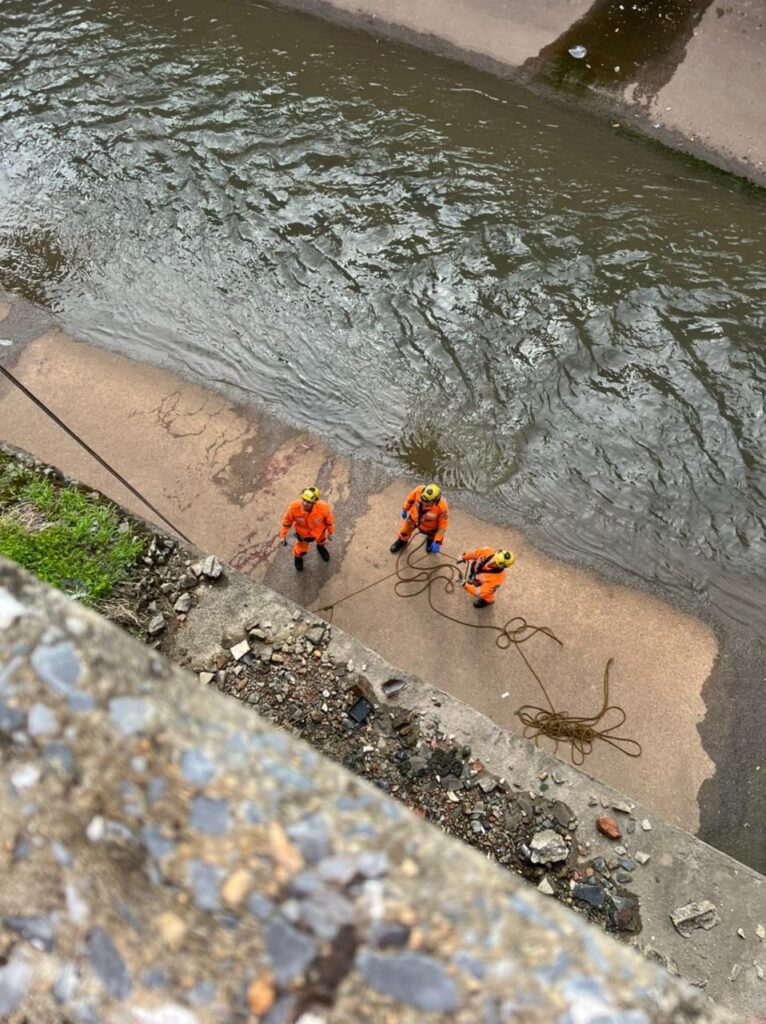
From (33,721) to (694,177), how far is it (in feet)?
35.2

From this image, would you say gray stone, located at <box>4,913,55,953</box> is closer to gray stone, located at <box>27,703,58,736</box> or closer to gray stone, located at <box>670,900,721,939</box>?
gray stone, located at <box>27,703,58,736</box>

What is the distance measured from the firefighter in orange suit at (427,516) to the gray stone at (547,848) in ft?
9.14

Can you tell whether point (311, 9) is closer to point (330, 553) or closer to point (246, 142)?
point (246, 142)

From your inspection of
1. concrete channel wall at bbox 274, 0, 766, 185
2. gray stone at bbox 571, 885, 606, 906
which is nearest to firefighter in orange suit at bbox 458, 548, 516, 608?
gray stone at bbox 571, 885, 606, 906

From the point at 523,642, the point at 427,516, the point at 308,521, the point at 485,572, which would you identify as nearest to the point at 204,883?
the point at 308,521

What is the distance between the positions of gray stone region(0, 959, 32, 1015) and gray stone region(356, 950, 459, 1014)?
2.15 feet

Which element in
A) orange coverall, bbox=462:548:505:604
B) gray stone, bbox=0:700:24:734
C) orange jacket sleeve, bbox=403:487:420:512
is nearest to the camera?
gray stone, bbox=0:700:24:734

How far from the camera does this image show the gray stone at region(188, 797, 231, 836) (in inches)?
55.7

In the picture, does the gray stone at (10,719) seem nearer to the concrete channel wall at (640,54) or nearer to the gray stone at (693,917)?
the gray stone at (693,917)

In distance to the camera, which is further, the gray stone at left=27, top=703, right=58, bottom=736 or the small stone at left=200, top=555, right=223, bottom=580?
the small stone at left=200, top=555, right=223, bottom=580

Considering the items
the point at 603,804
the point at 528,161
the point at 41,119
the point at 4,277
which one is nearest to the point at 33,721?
the point at 603,804

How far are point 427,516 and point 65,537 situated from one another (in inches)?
123

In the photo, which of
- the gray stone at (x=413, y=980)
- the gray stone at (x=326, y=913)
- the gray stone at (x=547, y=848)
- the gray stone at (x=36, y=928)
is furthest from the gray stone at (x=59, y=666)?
the gray stone at (x=547, y=848)

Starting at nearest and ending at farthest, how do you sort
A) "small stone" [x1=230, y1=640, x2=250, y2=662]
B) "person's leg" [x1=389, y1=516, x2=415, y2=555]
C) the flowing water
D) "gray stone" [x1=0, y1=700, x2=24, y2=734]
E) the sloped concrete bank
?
"gray stone" [x1=0, y1=700, x2=24, y2=734] → the sloped concrete bank → "small stone" [x1=230, y1=640, x2=250, y2=662] → "person's leg" [x1=389, y1=516, x2=415, y2=555] → the flowing water
